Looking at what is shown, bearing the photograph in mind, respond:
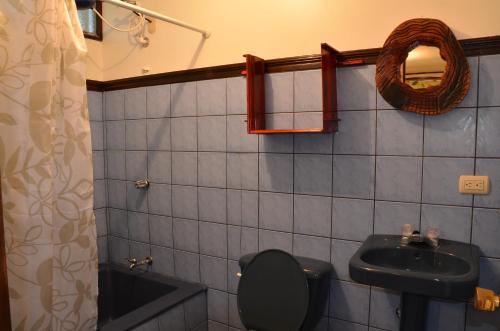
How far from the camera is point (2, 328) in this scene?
1.11 m

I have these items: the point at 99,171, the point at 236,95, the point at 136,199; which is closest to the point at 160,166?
the point at 136,199

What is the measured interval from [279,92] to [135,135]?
1.12 metres

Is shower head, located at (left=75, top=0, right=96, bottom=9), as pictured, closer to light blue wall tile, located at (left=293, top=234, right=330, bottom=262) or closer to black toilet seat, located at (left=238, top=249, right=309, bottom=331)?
black toilet seat, located at (left=238, top=249, right=309, bottom=331)

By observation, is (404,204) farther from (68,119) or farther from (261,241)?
(68,119)

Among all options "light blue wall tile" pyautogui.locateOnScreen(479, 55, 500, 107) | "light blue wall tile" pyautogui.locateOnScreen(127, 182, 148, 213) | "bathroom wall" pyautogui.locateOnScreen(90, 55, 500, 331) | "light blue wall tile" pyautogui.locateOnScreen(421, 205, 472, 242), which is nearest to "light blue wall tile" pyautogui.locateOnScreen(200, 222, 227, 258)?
"bathroom wall" pyautogui.locateOnScreen(90, 55, 500, 331)

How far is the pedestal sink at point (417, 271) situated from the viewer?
133 centimetres

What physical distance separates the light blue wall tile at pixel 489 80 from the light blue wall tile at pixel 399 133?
0.83 ft

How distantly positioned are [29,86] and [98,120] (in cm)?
152

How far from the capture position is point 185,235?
2457 millimetres

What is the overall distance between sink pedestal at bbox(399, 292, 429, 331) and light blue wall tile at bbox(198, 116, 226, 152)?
1.23 m

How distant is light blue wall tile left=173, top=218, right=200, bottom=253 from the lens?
7.93 ft

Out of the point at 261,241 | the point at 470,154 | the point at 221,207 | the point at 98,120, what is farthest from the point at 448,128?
the point at 98,120

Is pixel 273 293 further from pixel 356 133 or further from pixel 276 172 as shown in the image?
pixel 356 133

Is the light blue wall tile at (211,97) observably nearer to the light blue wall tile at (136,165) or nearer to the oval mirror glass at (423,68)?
the light blue wall tile at (136,165)
